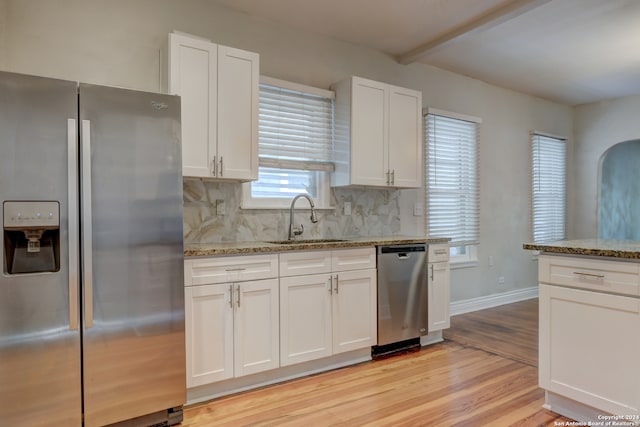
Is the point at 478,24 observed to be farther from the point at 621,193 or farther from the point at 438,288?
the point at 621,193

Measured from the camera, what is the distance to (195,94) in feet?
8.63

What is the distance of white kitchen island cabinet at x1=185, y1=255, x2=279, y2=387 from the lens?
2391 mm

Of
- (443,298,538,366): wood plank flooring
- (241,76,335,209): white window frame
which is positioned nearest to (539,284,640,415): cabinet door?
(443,298,538,366): wood plank flooring

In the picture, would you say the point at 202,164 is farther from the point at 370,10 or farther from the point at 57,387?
→ the point at 370,10

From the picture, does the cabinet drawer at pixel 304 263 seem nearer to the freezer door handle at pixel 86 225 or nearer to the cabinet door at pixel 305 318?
the cabinet door at pixel 305 318

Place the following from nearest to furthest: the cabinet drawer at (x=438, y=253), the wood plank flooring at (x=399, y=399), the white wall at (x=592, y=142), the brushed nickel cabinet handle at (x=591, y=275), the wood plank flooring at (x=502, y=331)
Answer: the brushed nickel cabinet handle at (x=591, y=275) < the wood plank flooring at (x=399, y=399) < the wood plank flooring at (x=502, y=331) < the cabinet drawer at (x=438, y=253) < the white wall at (x=592, y=142)

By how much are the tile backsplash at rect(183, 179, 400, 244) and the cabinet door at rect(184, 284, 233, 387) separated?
651 millimetres

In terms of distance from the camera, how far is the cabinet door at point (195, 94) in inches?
101

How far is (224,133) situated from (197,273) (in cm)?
98

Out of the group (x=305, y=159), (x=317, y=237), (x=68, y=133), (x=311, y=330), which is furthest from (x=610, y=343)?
(x=68, y=133)

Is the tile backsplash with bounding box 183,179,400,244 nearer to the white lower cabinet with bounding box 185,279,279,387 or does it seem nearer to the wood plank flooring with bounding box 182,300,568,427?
the white lower cabinet with bounding box 185,279,279,387

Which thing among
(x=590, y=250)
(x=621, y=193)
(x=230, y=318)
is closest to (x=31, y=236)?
(x=230, y=318)

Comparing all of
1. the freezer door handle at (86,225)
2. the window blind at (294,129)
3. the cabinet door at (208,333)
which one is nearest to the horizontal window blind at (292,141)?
the window blind at (294,129)

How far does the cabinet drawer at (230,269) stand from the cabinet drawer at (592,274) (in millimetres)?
1671
